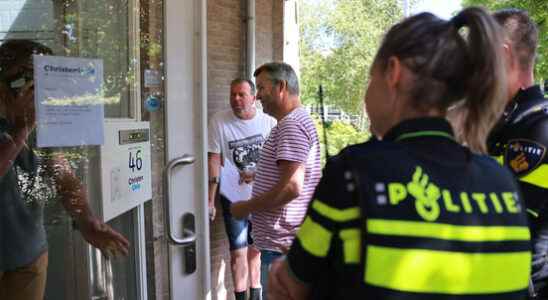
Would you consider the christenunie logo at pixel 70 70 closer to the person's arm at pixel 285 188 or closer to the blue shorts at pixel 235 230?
the person's arm at pixel 285 188

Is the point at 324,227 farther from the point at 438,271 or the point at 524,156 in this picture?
the point at 524,156

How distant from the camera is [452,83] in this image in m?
0.96

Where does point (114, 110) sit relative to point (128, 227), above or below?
above

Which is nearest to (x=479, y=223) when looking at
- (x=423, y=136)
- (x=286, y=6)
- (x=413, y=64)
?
(x=423, y=136)

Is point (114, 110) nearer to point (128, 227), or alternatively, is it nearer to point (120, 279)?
point (128, 227)

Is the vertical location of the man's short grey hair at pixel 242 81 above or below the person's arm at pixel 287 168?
above

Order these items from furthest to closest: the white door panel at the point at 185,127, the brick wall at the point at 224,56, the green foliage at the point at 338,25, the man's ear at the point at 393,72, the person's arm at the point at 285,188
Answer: the green foliage at the point at 338,25 → the brick wall at the point at 224,56 → the person's arm at the point at 285,188 → the white door panel at the point at 185,127 → the man's ear at the point at 393,72

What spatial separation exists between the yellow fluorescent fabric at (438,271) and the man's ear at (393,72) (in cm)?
32

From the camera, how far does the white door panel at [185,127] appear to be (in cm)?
193

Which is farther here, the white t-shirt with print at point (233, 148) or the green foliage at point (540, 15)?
the green foliage at point (540, 15)

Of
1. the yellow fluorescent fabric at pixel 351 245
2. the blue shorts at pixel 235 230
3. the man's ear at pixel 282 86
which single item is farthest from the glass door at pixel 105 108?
the blue shorts at pixel 235 230

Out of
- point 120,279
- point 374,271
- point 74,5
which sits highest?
point 74,5

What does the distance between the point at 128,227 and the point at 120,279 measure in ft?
0.62

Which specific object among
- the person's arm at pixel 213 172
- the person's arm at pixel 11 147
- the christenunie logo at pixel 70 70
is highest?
the christenunie logo at pixel 70 70
